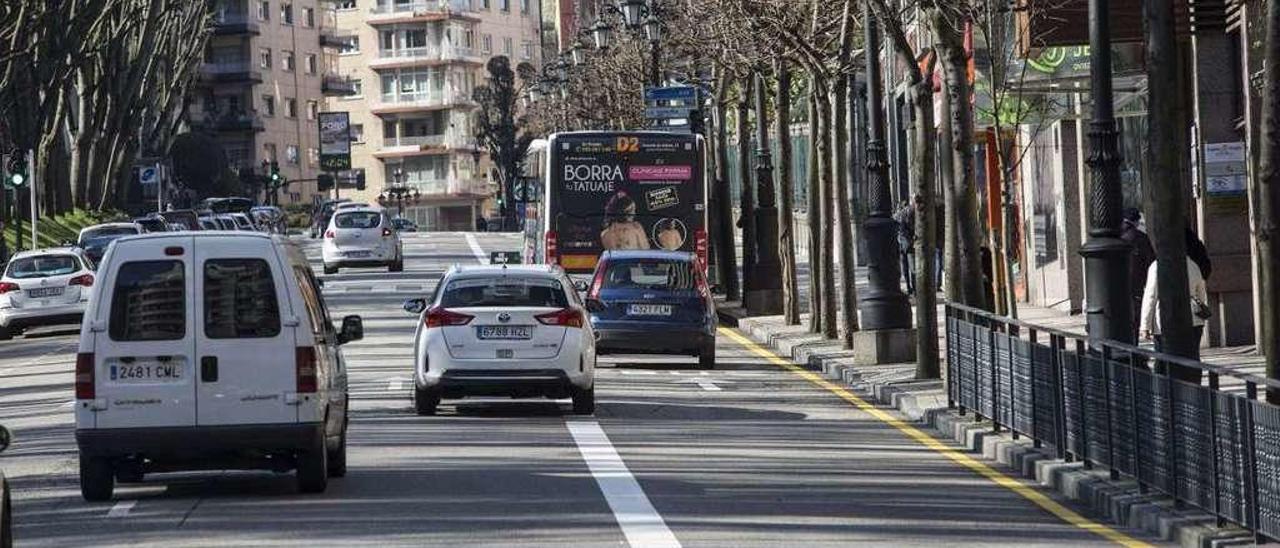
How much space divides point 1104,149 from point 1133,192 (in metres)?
20.3

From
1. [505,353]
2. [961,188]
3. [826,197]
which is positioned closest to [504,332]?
[505,353]

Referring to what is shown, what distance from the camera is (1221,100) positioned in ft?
101

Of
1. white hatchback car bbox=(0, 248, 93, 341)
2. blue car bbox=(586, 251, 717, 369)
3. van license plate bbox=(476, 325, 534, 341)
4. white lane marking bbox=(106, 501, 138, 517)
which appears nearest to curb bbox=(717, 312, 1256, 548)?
blue car bbox=(586, 251, 717, 369)

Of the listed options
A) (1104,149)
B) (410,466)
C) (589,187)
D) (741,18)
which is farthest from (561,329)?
(589,187)

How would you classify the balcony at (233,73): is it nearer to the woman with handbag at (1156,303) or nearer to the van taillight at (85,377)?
the woman with handbag at (1156,303)

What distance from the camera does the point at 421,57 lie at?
172m

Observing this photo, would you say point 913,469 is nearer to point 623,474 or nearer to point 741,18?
point 623,474

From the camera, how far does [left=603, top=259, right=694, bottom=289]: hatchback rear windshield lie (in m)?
31.9

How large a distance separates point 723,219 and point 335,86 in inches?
4483

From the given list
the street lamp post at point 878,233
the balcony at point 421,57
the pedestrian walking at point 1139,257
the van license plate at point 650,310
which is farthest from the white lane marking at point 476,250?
the balcony at point 421,57

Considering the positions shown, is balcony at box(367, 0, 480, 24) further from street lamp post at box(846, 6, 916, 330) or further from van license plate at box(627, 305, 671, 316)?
street lamp post at box(846, 6, 916, 330)

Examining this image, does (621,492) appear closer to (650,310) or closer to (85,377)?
(85,377)

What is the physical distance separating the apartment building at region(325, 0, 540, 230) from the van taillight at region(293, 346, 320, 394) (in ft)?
507

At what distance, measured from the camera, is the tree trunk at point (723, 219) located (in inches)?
1953
